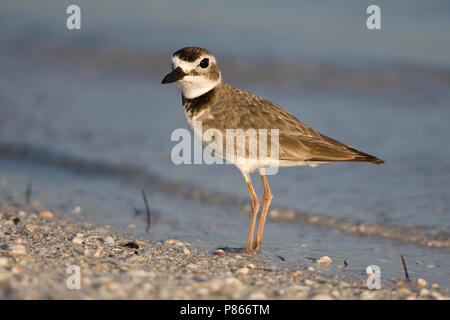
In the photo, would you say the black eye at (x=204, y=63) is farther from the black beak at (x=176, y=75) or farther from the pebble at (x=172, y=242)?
the pebble at (x=172, y=242)

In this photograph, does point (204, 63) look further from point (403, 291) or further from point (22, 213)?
point (403, 291)

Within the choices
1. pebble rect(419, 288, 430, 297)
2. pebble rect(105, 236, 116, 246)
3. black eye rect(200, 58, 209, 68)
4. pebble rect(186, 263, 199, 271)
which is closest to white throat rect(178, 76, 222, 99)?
black eye rect(200, 58, 209, 68)

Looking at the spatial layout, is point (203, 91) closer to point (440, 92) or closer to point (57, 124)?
point (57, 124)

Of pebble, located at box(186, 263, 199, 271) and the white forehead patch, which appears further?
the white forehead patch

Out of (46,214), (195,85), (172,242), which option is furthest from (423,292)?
(46,214)

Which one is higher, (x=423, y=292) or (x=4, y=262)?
(x=4, y=262)

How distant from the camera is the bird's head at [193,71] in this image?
6531 mm

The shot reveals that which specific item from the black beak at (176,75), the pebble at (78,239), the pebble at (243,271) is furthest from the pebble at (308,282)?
the black beak at (176,75)

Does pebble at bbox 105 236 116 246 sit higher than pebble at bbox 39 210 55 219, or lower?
higher

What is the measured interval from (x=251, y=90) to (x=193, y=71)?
7.25 metres

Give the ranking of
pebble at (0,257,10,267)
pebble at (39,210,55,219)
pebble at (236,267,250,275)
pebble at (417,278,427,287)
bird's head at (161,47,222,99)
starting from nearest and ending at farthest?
pebble at (0,257,10,267) < pebble at (236,267,250,275) < pebble at (417,278,427,287) < bird's head at (161,47,222,99) < pebble at (39,210,55,219)

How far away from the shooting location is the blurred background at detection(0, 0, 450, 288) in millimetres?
7523

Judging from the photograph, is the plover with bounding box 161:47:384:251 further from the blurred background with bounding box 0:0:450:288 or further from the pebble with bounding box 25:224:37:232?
the pebble with bounding box 25:224:37:232

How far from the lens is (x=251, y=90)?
1374 cm
